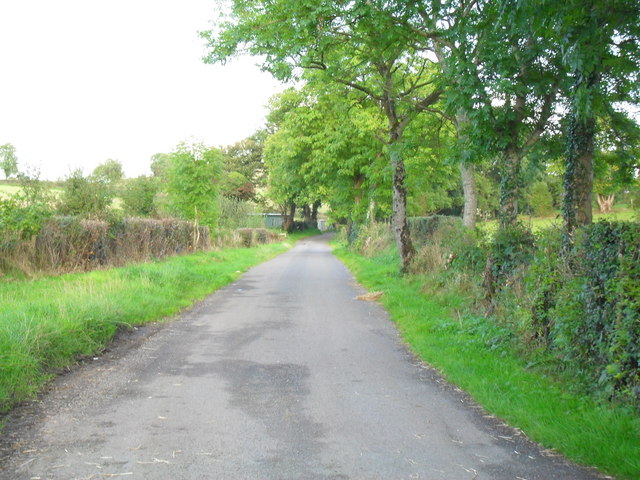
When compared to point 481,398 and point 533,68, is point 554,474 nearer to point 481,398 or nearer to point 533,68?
point 481,398

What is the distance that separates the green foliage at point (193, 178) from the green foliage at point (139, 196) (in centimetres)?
348

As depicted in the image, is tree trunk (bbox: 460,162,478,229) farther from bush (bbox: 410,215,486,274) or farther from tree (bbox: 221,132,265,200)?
tree (bbox: 221,132,265,200)

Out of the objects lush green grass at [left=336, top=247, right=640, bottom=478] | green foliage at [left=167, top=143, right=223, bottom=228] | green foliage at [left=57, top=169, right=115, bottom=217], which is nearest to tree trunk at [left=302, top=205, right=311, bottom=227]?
green foliage at [left=167, top=143, right=223, bottom=228]

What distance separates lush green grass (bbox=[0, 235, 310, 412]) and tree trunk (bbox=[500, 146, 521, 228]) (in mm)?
7328

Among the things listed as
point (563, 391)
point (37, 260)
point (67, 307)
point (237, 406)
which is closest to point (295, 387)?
point (237, 406)

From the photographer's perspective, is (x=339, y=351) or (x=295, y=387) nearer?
(x=295, y=387)

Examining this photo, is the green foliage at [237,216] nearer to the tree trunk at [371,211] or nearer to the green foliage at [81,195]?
the tree trunk at [371,211]

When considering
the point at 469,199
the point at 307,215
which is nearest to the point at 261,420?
the point at 469,199

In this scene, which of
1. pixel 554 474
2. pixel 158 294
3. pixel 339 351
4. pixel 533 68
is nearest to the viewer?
pixel 554 474

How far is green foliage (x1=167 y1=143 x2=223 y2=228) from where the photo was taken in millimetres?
27875

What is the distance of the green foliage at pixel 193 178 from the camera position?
91.5 ft

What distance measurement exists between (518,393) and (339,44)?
11190 millimetres

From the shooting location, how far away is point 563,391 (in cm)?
568

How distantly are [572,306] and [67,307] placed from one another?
742 cm
